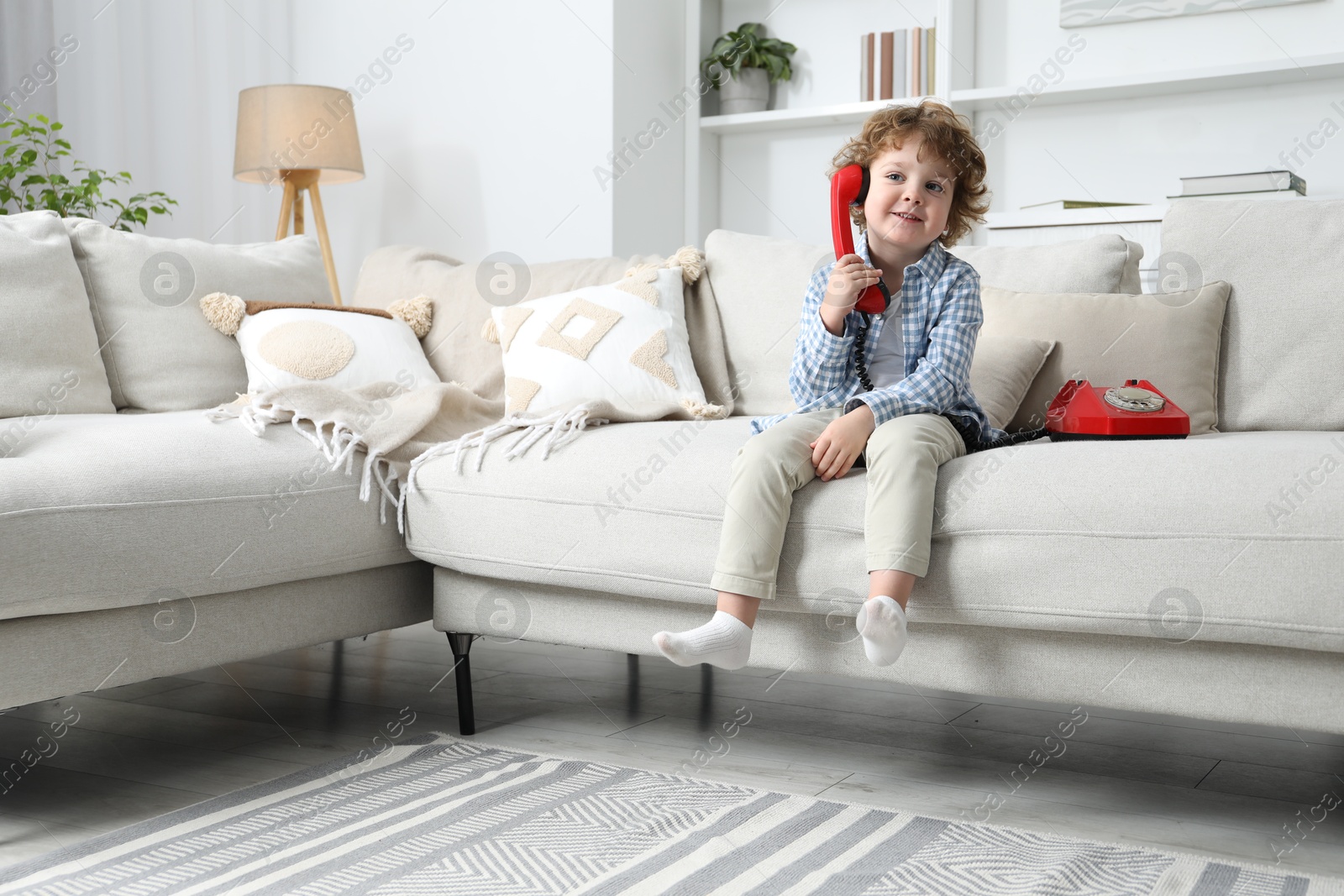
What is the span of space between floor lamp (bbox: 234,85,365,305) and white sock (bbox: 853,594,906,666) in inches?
88.1

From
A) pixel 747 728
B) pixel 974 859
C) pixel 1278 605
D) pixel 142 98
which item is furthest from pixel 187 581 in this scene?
pixel 142 98

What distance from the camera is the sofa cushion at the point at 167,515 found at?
4.44 ft

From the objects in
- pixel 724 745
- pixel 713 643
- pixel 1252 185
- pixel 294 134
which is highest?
pixel 294 134

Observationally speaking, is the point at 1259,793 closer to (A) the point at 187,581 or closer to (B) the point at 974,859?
(B) the point at 974,859

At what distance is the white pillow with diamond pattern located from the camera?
2.05 m

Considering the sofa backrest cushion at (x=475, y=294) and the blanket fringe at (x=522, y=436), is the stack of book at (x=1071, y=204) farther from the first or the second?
the blanket fringe at (x=522, y=436)

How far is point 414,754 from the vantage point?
167 cm

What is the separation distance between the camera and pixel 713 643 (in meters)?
1.42

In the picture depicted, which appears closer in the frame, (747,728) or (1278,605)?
(1278,605)

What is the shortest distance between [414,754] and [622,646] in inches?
Result: 13.0

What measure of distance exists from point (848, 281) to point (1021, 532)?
431 mm

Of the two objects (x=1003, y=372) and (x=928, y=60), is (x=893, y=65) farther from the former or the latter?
(x=1003, y=372)

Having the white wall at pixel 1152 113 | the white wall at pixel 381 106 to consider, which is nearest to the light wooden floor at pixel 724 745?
the white wall at pixel 381 106

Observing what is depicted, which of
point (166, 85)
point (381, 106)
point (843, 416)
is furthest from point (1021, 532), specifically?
point (166, 85)
